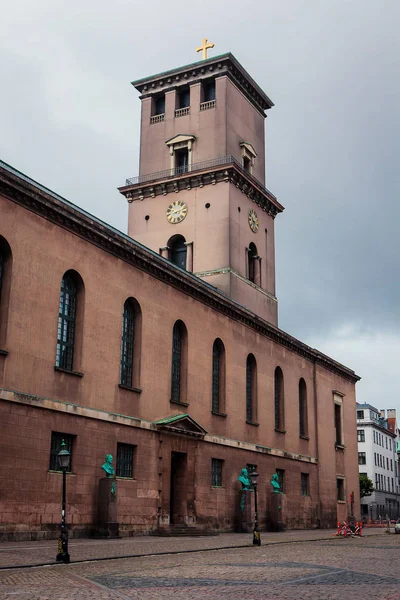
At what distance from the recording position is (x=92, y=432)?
1168 inches

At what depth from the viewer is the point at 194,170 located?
51.5 meters

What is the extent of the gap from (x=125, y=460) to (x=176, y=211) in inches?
931

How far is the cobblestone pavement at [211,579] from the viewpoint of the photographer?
1313 cm

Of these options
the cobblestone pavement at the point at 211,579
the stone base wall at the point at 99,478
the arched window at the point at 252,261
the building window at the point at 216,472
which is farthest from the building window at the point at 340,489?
the cobblestone pavement at the point at 211,579

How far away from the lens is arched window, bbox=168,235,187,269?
5125 cm

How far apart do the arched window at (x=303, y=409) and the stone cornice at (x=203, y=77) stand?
2204cm

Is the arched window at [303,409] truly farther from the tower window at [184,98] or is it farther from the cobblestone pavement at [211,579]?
the cobblestone pavement at [211,579]

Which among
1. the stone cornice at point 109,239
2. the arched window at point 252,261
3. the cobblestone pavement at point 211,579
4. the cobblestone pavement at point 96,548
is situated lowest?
the cobblestone pavement at point 211,579

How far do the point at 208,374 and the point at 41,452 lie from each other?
13.9 m

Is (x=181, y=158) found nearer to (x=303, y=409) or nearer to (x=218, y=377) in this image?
(x=218, y=377)

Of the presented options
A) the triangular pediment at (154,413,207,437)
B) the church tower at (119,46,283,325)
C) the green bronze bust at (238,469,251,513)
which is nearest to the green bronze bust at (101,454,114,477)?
the triangular pediment at (154,413,207,437)

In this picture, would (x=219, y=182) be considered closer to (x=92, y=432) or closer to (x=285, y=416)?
(x=285, y=416)

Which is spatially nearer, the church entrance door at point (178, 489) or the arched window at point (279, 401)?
the church entrance door at point (178, 489)

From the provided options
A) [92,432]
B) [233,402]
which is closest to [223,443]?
[233,402]
